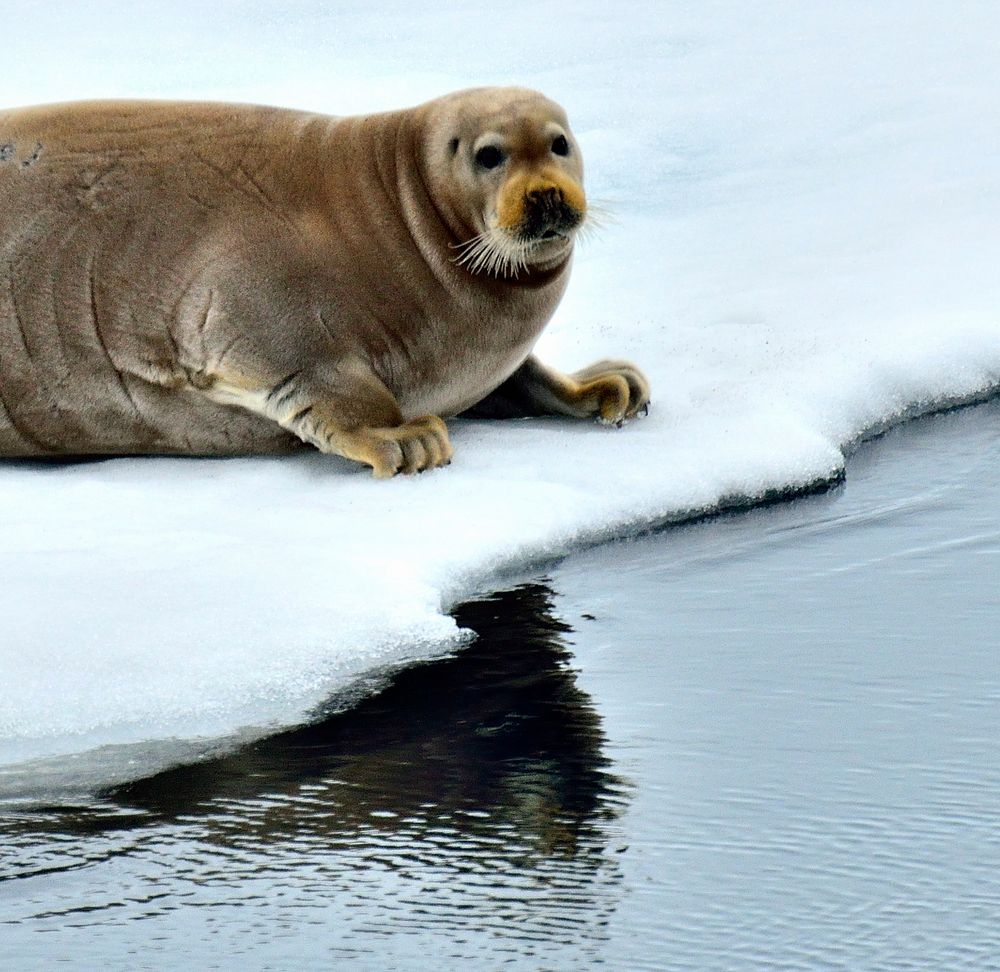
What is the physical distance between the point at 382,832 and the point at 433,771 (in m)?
0.27

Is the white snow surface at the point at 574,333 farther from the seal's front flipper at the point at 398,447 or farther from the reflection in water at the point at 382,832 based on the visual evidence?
the reflection in water at the point at 382,832

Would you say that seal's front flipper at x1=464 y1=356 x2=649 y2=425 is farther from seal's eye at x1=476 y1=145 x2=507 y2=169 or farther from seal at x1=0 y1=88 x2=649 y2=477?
seal's eye at x1=476 y1=145 x2=507 y2=169

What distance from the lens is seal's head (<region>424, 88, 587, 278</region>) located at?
4.67 m

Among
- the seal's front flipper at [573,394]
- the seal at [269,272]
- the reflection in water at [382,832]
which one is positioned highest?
the seal at [269,272]

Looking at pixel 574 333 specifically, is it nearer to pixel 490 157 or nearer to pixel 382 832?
pixel 490 157

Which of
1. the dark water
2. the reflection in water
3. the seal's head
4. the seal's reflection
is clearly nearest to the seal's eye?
the seal's head

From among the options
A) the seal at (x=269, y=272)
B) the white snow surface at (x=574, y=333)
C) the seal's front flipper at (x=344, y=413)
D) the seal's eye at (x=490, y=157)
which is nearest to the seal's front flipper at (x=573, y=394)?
the white snow surface at (x=574, y=333)

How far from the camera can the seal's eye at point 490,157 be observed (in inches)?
188

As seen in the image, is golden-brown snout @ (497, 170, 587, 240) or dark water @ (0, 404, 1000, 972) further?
golden-brown snout @ (497, 170, 587, 240)

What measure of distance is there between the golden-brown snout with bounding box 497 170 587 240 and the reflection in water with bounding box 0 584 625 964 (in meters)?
1.49

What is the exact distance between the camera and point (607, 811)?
289cm

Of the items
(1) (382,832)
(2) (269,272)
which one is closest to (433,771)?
(1) (382,832)

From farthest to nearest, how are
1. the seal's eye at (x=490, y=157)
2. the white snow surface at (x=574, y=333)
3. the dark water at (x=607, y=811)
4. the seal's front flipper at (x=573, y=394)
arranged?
the seal's front flipper at (x=573, y=394) → the seal's eye at (x=490, y=157) → the white snow surface at (x=574, y=333) → the dark water at (x=607, y=811)

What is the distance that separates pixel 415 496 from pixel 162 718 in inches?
51.1
